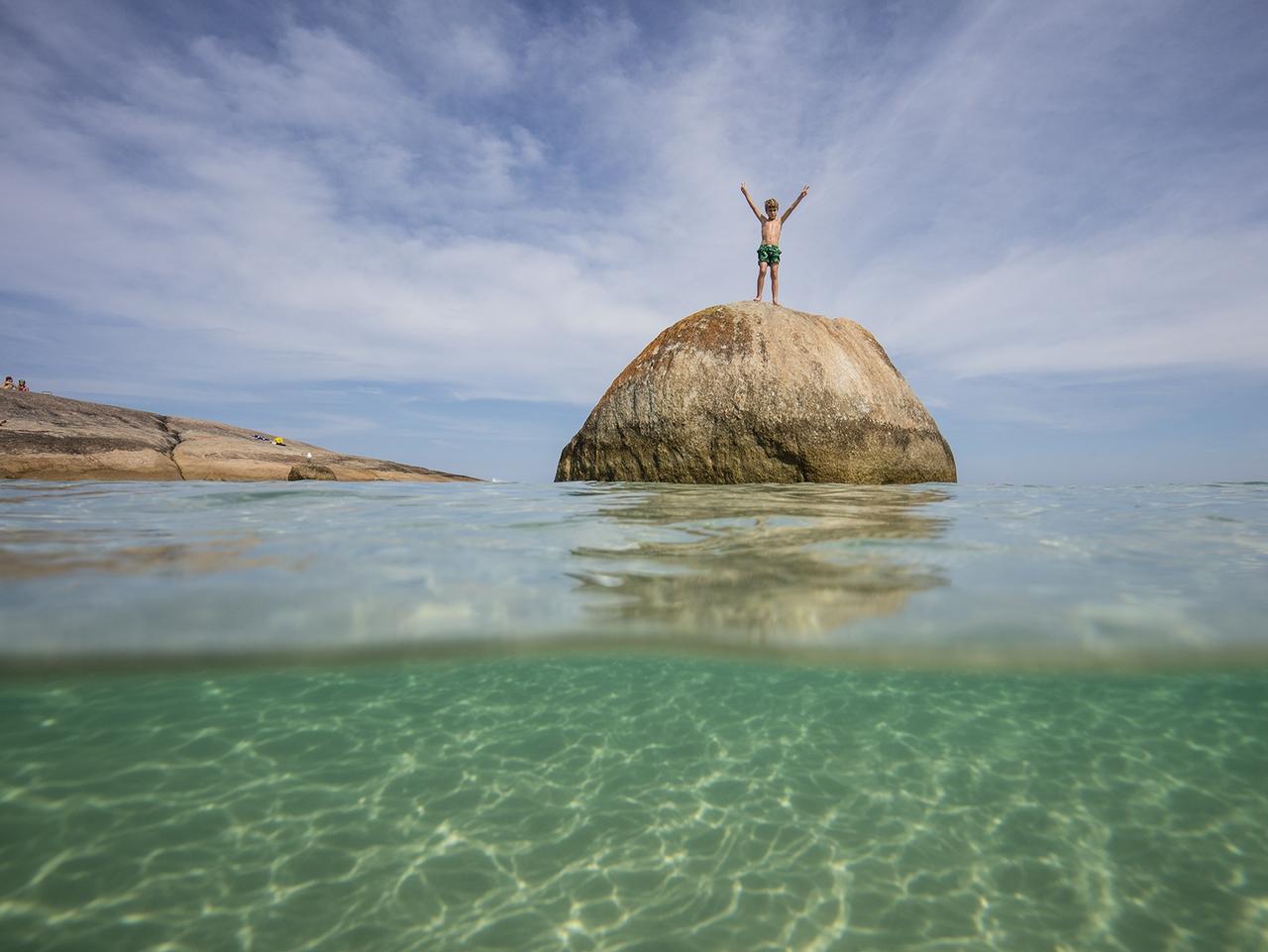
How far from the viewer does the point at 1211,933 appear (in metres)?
1.96

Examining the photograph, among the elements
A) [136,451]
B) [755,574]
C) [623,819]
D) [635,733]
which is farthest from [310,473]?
[623,819]

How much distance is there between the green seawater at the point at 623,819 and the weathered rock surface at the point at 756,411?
16.1ft

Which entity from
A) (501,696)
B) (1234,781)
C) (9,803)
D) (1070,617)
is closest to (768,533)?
(1070,617)

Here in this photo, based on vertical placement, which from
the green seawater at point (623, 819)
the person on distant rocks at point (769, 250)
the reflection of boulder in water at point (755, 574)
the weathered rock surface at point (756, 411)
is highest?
the person on distant rocks at point (769, 250)

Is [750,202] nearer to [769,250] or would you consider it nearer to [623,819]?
[769,250]

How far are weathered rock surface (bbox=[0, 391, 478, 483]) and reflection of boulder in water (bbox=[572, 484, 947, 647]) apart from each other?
10.1 meters

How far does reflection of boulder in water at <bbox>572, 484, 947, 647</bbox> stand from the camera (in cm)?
371

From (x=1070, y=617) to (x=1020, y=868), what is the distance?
1882 millimetres

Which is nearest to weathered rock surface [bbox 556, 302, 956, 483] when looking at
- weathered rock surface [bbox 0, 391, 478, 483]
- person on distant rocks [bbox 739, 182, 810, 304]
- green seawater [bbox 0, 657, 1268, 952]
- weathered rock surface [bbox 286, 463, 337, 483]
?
person on distant rocks [bbox 739, 182, 810, 304]

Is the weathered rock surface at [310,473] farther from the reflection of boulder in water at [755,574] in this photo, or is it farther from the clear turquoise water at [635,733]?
the reflection of boulder in water at [755,574]

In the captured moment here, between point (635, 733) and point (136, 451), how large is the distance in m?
13.3

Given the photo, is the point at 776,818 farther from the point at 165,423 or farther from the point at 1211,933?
the point at 165,423

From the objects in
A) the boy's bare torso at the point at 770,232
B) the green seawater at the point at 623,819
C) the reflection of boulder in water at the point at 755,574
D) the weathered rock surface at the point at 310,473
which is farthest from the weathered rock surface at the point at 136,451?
the reflection of boulder in water at the point at 755,574

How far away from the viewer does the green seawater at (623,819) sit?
6.53ft
